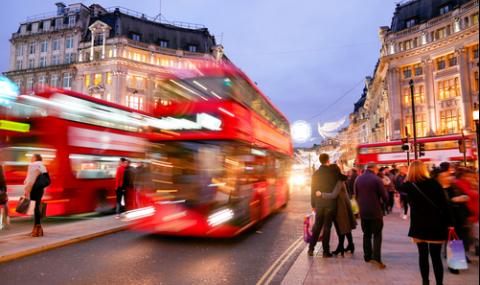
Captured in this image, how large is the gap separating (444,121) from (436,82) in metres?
4.60

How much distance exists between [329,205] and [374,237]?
1021 millimetres

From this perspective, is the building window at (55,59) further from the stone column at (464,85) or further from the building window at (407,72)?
the stone column at (464,85)

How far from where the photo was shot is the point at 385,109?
161 feet

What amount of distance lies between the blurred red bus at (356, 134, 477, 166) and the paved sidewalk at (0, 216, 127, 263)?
2413 centimetres

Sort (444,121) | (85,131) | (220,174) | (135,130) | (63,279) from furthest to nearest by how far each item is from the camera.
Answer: (444,121) < (135,130) < (85,131) < (220,174) < (63,279)

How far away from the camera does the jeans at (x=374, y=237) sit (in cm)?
625

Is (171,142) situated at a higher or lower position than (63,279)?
higher

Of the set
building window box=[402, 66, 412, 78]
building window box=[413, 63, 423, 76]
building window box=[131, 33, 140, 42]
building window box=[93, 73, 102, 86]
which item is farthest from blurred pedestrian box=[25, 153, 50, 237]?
building window box=[131, 33, 140, 42]

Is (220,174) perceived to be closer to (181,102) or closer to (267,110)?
(181,102)

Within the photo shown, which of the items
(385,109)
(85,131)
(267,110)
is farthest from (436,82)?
(85,131)

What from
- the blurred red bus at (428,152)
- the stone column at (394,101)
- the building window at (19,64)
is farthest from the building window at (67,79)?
the stone column at (394,101)

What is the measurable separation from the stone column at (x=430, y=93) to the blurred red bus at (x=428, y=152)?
35.4 ft

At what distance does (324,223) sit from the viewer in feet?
23.6

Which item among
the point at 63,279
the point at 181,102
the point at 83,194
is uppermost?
the point at 181,102
